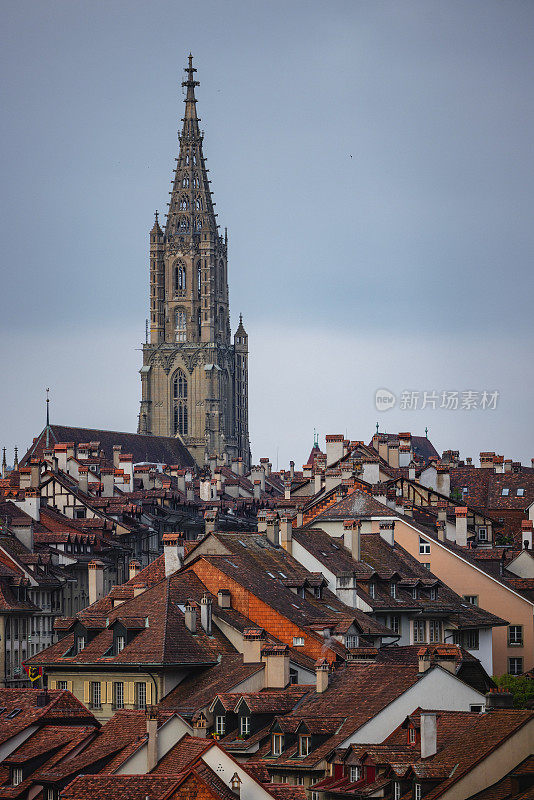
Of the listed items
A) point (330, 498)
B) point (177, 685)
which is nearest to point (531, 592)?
point (330, 498)

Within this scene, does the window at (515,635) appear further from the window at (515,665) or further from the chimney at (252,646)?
the chimney at (252,646)

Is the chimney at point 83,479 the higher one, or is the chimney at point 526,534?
the chimney at point 83,479

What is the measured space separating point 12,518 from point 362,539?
97.5ft

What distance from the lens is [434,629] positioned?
10038 cm

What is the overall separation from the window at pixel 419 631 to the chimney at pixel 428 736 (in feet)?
119

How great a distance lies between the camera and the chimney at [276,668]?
76.4 m

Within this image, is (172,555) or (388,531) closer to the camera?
(172,555)

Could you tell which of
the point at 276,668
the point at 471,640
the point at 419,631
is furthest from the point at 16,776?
the point at 471,640

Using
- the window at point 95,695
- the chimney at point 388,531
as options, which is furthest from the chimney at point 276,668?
the chimney at point 388,531

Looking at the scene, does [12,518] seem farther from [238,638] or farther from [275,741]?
[275,741]

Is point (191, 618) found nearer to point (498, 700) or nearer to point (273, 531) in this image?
point (498, 700)

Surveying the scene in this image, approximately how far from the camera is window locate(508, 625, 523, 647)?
361 feet

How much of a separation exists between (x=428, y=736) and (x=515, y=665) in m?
48.8

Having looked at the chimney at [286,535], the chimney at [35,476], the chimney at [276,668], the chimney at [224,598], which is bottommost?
the chimney at [276,668]
